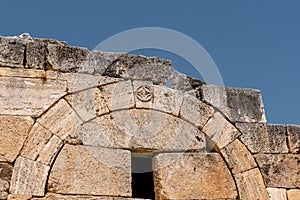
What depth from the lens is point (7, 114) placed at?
193 inches

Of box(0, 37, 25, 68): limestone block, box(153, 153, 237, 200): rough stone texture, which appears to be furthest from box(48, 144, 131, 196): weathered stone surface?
box(0, 37, 25, 68): limestone block

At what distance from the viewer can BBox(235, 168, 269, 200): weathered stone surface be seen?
556cm

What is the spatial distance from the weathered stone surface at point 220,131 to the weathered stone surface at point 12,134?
7.36ft

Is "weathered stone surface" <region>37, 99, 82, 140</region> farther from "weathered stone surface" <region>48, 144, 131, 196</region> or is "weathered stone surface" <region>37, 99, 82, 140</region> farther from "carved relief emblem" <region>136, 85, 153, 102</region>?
"carved relief emblem" <region>136, 85, 153, 102</region>

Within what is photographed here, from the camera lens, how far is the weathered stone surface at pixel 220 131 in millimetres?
5738

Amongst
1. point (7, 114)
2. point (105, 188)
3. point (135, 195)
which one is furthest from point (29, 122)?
point (135, 195)

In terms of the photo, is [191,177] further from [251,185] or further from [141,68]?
[141,68]

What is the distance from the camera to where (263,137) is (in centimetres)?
594

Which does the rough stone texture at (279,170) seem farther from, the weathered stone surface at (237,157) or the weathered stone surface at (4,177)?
the weathered stone surface at (4,177)

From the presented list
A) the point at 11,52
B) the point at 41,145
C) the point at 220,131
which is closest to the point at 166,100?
the point at 220,131

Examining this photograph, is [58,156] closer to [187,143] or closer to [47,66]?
[47,66]

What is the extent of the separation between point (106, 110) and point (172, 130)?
875 millimetres

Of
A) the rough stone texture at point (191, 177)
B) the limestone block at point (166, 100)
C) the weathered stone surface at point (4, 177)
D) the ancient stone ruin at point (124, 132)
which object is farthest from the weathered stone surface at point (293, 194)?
the weathered stone surface at point (4, 177)

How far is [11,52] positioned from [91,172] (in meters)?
1.66
